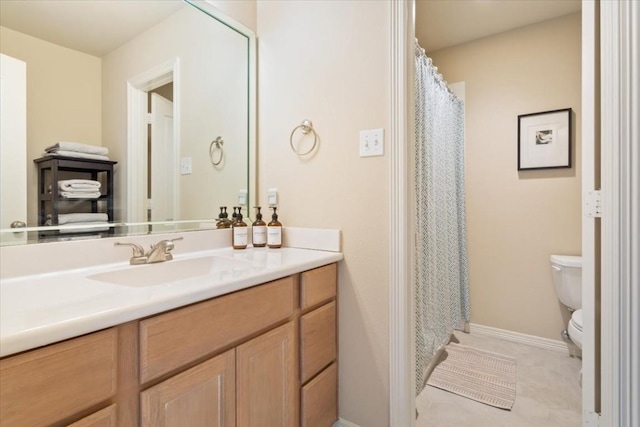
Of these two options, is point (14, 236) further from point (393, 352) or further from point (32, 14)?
point (393, 352)

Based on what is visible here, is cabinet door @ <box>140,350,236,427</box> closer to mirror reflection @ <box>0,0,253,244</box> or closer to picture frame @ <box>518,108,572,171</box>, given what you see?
mirror reflection @ <box>0,0,253,244</box>

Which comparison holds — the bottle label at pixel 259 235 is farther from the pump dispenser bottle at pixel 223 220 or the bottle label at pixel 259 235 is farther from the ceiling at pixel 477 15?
the ceiling at pixel 477 15

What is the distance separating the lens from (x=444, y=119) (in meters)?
2.22

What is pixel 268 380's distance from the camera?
1017 millimetres

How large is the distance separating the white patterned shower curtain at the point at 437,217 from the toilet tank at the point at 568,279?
1.99 ft

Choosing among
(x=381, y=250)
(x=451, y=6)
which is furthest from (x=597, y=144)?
(x=451, y=6)

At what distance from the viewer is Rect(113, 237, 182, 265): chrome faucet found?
1.15 m

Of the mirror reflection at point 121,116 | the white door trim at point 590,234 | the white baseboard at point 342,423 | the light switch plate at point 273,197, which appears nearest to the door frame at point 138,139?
the mirror reflection at point 121,116

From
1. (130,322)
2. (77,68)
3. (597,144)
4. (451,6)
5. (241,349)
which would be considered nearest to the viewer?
(130,322)

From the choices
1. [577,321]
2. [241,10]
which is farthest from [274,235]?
[577,321]

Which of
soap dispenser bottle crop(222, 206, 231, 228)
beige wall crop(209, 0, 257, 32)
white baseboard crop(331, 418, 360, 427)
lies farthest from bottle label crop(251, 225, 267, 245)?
beige wall crop(209, 0, 257, 32)

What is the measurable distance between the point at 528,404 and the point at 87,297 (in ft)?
6.80

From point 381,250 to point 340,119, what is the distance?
0.63 meters

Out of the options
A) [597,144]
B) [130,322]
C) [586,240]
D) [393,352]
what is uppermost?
[597,144]
